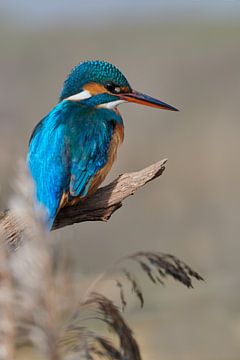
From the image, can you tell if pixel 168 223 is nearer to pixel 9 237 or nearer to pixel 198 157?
pixel 198 157

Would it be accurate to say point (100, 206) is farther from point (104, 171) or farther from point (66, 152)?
point (104, 171)

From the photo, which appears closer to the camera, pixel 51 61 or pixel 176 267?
pixel 176 267

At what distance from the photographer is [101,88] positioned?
466cm

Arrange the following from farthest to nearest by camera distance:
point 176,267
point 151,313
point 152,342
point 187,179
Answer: point 187,179, point 151,313, point 152,342, point 176,267

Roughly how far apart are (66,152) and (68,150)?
0.02m

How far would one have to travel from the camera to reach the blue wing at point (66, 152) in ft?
13.5

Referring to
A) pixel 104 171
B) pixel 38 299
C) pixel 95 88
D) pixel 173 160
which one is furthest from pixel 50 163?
pixel 173 160

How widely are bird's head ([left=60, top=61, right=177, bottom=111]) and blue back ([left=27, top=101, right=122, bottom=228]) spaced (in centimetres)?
6

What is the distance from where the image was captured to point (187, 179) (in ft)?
58.3

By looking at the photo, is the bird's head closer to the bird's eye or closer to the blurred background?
the bird's eye

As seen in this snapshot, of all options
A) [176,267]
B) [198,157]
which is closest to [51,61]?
[198,157]

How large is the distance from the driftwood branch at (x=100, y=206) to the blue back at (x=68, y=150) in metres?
0.06

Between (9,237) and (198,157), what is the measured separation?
14.3 metres

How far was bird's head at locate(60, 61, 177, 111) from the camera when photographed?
4.64 m
